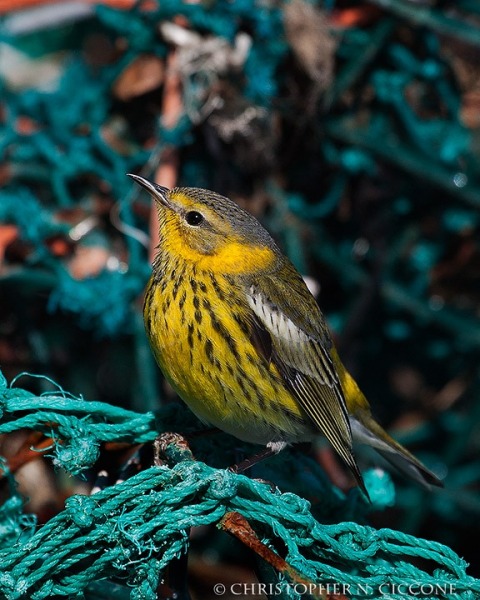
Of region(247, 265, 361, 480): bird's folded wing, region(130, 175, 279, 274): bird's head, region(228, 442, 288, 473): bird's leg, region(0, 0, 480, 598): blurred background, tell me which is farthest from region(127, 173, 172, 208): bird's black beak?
region(228, 442, 288, 473): bird's leg

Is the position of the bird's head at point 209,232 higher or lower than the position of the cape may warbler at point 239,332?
higher

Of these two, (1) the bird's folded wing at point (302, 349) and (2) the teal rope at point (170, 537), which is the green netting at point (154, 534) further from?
(1) the bird's folded wing at point (302, 349)

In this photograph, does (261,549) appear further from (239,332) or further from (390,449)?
(390,449)

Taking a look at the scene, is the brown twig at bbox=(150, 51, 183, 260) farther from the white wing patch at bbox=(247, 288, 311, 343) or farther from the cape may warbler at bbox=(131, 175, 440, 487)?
the white wing patch at bbox=(247, 288, 311, 343)

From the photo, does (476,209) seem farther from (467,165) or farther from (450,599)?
(450,599)

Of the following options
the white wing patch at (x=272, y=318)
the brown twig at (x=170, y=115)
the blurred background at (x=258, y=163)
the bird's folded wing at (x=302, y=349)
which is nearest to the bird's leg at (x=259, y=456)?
the bird's folded wing at (x=302, y=349)

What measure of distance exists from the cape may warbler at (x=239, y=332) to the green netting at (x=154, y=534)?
21.8 inches

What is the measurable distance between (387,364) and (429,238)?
913 millimetres

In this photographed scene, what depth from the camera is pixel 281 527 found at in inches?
89.8

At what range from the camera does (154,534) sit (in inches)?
89.0

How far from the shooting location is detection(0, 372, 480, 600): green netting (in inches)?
87.7

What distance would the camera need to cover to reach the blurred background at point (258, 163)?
421 cm

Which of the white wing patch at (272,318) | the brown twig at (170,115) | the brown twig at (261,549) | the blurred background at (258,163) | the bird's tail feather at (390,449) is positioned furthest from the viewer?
the brown twig at (170,115)

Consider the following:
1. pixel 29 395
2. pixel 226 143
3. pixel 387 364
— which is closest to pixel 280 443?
pixel 29 395
